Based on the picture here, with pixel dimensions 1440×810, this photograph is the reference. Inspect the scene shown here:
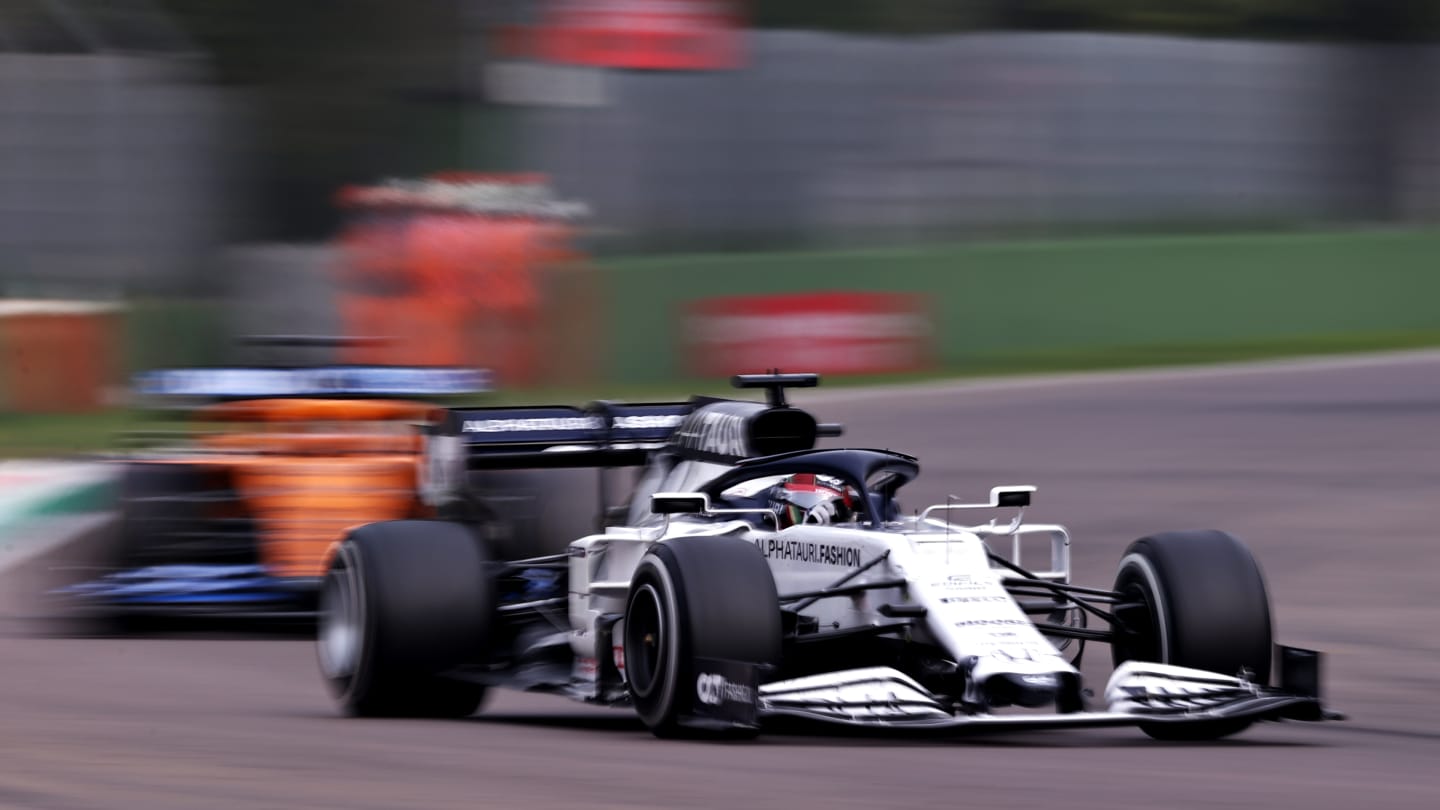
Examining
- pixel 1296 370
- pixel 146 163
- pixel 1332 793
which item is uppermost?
pixel 146 163

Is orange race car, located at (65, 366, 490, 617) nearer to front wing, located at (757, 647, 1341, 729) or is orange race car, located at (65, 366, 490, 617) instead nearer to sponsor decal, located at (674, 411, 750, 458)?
sponsor decal, located at (674, 411, 750, 458)

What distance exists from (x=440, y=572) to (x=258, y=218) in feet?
50.5

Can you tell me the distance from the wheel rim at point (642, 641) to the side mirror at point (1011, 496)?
1381 millimetres

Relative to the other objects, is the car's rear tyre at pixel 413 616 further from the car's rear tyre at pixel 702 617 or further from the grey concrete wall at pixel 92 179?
the grey concrete wall at pixel 92 179

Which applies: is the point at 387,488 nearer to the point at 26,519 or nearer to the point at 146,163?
the point at 26,519

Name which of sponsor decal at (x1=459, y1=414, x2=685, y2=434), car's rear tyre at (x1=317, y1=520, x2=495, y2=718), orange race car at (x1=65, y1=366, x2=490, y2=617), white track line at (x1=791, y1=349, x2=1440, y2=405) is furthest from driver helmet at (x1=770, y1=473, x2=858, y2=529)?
white track line at (x1=791, y1=349, x2=1440, y2=405)

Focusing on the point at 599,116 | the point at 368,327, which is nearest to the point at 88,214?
the point at 368,327

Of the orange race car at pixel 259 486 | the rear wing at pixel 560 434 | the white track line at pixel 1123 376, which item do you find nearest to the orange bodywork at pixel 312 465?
Result: the orange race car at pixel 259 486

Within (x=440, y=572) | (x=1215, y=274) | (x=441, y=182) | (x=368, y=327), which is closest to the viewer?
(x=440, y=572)

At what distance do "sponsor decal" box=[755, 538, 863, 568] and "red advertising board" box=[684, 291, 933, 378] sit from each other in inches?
586

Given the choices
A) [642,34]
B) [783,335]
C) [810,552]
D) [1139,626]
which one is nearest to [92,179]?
[642,34]

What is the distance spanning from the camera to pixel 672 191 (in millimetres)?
24219

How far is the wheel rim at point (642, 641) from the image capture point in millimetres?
7617

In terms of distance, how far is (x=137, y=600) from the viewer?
1186 centimetres
